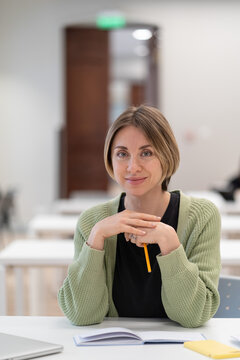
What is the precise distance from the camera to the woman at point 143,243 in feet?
6.18

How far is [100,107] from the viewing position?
10508 millimetres

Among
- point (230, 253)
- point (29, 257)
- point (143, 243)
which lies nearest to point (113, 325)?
point (143, 243)

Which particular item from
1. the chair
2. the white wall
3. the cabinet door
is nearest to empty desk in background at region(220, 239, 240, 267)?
the chair

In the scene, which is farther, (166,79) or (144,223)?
(166,79)

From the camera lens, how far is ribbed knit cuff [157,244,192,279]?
1859 mm

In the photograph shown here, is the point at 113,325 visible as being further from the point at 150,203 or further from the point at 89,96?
the point at 89,96

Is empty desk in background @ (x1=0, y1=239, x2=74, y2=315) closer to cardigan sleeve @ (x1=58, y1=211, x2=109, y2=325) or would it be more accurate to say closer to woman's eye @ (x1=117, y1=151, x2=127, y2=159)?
cardigan sleeve @ (x1=58, y1=211, x2=109, y2=325)

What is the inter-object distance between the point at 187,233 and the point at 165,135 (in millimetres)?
292

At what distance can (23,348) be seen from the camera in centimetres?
157

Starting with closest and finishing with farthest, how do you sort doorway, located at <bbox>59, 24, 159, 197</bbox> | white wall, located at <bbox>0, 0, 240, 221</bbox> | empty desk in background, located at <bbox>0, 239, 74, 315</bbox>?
1. empty desk in background, located at <bbox>0, 239, 74, 315</bbox>
2. white wall, located at <bbox>0, 0, 240, 221</bbox>
3. doorway, located at <bbox>59, 24, 159, 197</bbox>

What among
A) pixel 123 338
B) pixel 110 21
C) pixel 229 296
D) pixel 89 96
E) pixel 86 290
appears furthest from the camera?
pixel 89 96

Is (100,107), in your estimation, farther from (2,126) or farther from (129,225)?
(129,225)

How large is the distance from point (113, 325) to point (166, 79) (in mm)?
8188

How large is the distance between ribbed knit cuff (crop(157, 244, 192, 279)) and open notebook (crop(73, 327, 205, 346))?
199 millimetres
